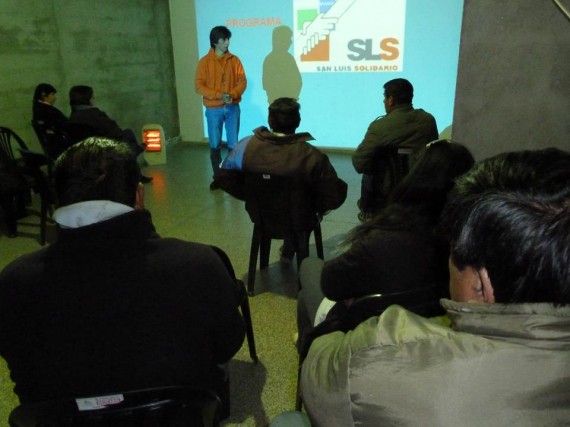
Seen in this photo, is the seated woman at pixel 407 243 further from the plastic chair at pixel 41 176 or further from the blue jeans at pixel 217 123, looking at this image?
the blue jeans at pixel 217 123

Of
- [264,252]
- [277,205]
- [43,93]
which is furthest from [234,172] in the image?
[43,93]

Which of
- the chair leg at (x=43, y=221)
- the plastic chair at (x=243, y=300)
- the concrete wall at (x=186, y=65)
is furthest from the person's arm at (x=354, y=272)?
the concrete wall at (x=186, y=65)

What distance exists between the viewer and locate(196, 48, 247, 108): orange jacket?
496cm

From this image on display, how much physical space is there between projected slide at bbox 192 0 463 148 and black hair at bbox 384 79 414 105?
236 centimetres

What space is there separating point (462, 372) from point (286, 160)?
1.89m

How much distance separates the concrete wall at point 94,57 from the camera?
15.1 feet

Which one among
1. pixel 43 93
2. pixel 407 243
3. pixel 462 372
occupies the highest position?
pixel 43 93

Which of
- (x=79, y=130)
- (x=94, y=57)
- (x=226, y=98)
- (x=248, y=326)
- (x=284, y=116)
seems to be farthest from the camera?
(x=94, y=57)

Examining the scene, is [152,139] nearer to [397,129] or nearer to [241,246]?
[241,246]

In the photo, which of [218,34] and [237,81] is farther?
[237,81]

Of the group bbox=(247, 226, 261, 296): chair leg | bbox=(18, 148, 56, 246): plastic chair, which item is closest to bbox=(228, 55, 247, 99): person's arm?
bbox=(18, 148, 56, 246): plastic chair

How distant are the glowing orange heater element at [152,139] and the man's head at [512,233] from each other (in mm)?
5405

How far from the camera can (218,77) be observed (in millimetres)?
4973

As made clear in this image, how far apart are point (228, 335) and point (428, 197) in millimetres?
731
